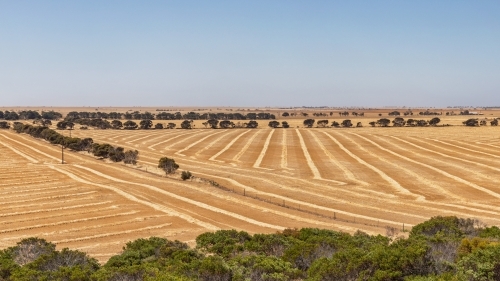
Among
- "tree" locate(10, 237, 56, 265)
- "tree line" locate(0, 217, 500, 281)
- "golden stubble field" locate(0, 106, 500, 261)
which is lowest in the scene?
"golden stubble field" locate(0, 106, 500, 261)

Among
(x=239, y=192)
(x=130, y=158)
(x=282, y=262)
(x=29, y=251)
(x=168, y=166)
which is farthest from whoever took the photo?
(x=130, y=158)

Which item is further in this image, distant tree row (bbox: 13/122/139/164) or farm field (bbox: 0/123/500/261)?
distant tree row (bbox: 13/122/139/164)

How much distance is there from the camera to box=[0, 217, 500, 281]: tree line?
17656 millimetres

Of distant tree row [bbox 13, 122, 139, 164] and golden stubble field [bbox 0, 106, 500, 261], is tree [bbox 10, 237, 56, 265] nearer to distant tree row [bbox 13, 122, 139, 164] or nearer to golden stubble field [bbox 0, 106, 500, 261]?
golden stubble field [bbox 0, 106, 500, 261]

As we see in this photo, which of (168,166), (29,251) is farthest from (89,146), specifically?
(29,251)

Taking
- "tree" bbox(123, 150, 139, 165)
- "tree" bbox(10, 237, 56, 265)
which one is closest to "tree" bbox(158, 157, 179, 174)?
"tree" bbox(123, 150, 139, 165)

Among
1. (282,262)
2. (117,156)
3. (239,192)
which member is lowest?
(239,192)

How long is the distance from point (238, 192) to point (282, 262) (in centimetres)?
3758

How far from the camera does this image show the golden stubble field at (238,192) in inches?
1606

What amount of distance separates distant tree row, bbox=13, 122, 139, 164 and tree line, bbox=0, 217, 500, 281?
63.0 m

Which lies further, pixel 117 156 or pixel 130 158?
pixel 117 156

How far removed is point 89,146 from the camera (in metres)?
107

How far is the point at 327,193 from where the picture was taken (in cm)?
5716

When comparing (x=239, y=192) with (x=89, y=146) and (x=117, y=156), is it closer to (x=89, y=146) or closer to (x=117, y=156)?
(x=117, y=156)
